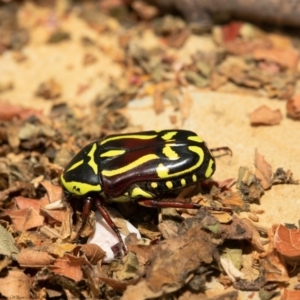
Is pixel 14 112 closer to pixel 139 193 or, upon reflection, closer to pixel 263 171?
pixel 139 193

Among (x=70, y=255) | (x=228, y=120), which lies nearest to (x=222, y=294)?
(x=70, y=255)

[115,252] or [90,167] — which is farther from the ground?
[90,167]

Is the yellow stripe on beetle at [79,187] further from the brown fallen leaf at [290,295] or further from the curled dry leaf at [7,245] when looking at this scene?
the brown fallen leaf at [290,295]

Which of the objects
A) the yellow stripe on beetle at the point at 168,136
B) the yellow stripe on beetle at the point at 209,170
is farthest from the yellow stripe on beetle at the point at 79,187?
the yellow stripe on beetle at the point at 209,170

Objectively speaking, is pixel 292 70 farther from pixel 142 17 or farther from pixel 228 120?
pixel 142 17

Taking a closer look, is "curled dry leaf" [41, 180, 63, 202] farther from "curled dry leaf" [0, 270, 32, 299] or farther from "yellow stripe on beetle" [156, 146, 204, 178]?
"yellow stripe on beetle" [156, 146, 204, 178]

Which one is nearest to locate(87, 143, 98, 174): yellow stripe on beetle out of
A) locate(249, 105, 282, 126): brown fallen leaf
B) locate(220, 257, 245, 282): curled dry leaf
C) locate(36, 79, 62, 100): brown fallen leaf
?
locate(220, 257, 245, 282): curled dry leaf

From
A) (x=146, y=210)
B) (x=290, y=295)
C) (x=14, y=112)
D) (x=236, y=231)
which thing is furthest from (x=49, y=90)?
(x=290, y=295)

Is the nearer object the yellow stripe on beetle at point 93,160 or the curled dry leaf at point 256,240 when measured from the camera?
the curled dry leaf at point 256,240
